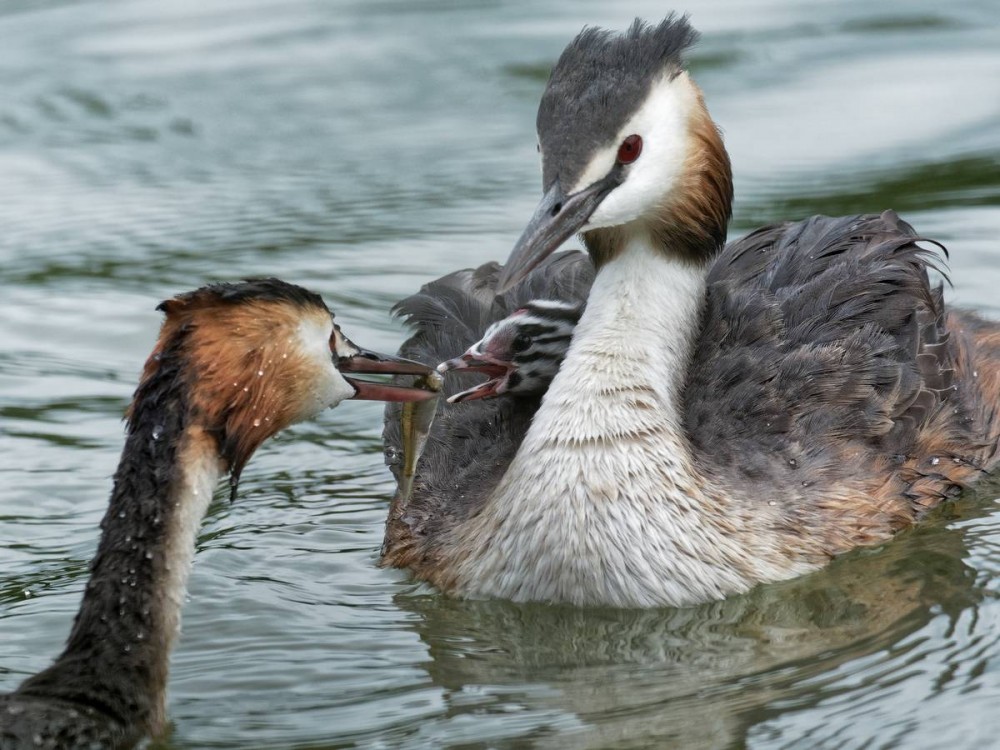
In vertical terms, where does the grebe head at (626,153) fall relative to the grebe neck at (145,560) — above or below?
above

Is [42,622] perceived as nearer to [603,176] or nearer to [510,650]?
[510,650]

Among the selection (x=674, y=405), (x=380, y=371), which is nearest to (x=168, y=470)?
(x=380, y=371)

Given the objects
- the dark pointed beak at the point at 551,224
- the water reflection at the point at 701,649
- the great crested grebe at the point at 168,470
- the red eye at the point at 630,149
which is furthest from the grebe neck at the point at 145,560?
the red eye at the point at 630,149

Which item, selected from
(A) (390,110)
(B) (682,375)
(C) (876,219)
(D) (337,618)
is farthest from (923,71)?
(D) (337,618)

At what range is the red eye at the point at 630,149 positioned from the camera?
6.85 meters

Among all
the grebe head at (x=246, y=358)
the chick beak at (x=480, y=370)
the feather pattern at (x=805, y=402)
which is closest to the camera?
the grebe head at (x=246, y=358)

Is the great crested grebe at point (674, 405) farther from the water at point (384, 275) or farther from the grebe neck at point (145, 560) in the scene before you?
the grebe neck at point (145, 560)

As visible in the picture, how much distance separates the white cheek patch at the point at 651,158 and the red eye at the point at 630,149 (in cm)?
2

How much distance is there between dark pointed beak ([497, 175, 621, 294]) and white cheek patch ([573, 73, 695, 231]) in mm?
30

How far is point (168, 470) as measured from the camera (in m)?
5.79

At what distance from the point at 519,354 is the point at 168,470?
199 centimetres

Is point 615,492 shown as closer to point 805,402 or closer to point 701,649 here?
point 701,649

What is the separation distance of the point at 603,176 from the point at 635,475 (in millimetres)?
1036

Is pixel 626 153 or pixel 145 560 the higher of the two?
pixel 626 153
